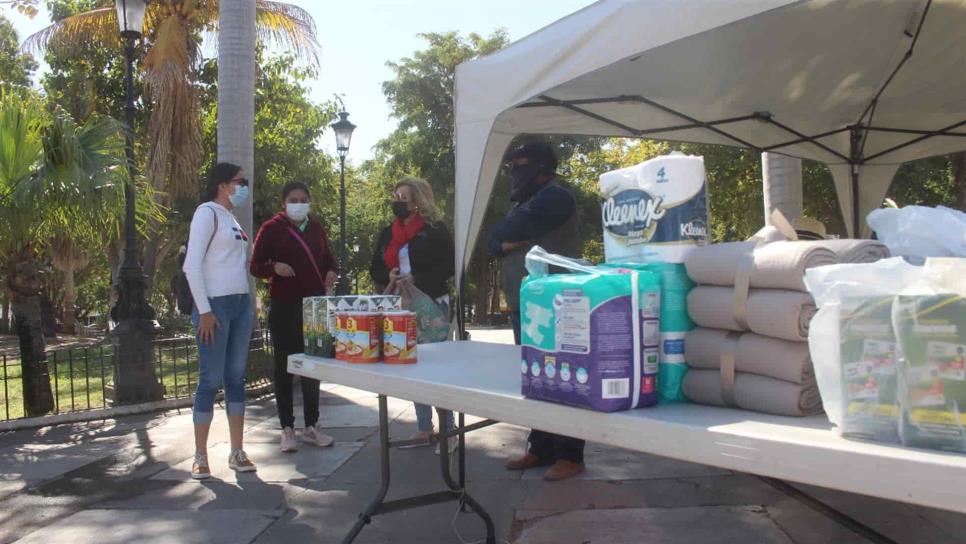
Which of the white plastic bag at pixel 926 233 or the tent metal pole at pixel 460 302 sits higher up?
the white plastic bag at pixel 926 233

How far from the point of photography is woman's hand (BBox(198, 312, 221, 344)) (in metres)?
4.37

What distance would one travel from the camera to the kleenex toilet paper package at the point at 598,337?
1.70m

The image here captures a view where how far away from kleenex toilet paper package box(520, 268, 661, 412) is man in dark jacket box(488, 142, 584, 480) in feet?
6.90

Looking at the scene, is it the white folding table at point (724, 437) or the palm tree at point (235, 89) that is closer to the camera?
the white folding table at point (724, 437)

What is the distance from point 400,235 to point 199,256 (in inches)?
51.0

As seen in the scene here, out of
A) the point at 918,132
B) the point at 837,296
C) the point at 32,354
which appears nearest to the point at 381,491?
the point at 837,296

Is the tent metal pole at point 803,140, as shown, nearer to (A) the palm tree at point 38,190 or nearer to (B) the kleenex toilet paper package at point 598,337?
(B) the kleenex toilet paper package at point 598,337

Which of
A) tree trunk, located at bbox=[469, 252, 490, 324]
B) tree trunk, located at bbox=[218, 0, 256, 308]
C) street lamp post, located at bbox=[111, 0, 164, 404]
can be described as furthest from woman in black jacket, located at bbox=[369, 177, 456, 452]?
tree trunk, located at bbox=[469, 252, 490, 324]

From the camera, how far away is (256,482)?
4.69 m

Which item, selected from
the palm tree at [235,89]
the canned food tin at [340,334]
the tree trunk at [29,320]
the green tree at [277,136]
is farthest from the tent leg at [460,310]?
the green tree at [277,136]

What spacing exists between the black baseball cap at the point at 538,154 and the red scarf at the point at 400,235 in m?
1.04

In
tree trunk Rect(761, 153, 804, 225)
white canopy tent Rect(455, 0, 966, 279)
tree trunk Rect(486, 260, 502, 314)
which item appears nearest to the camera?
white canopy tent Rect(455, 0, 966, 279)

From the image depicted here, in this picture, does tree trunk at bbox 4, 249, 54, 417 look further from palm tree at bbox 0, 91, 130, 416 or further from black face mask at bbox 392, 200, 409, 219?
black face mask at bbox 392, 200, 409, 219

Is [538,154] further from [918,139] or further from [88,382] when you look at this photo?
[88,382]
